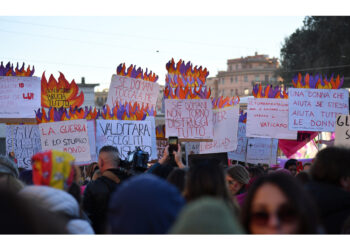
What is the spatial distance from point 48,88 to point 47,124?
5.45ft

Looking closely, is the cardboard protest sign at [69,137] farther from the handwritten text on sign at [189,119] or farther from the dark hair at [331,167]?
the dark hair at [331,167]

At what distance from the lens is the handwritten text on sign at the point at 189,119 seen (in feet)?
30.9

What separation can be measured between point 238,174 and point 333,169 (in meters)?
1.65

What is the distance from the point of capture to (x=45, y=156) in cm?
344

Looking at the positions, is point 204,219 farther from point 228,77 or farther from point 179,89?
point 228,77

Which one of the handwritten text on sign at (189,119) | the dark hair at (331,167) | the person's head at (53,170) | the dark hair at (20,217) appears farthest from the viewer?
the handwritten text on sign at (189,119)

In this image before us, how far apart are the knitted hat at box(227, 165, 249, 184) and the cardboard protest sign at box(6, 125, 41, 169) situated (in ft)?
18.3

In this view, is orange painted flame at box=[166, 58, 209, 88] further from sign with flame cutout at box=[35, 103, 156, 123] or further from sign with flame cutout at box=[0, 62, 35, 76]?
sign with flame cutout at box=[0, 62, 35, 76]

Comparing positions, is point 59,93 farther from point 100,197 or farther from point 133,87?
point 100,197

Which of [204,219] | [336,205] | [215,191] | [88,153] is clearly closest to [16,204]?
[204,219]

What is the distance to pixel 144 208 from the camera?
2.42m

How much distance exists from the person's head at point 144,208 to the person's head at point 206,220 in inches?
18.4

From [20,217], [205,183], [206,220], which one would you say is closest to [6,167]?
[205,183]

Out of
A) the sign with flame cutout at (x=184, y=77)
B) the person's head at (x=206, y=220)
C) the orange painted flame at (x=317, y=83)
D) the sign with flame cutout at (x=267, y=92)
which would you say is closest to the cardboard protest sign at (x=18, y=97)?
the sign with flame cutout at (x=184, y=77)
